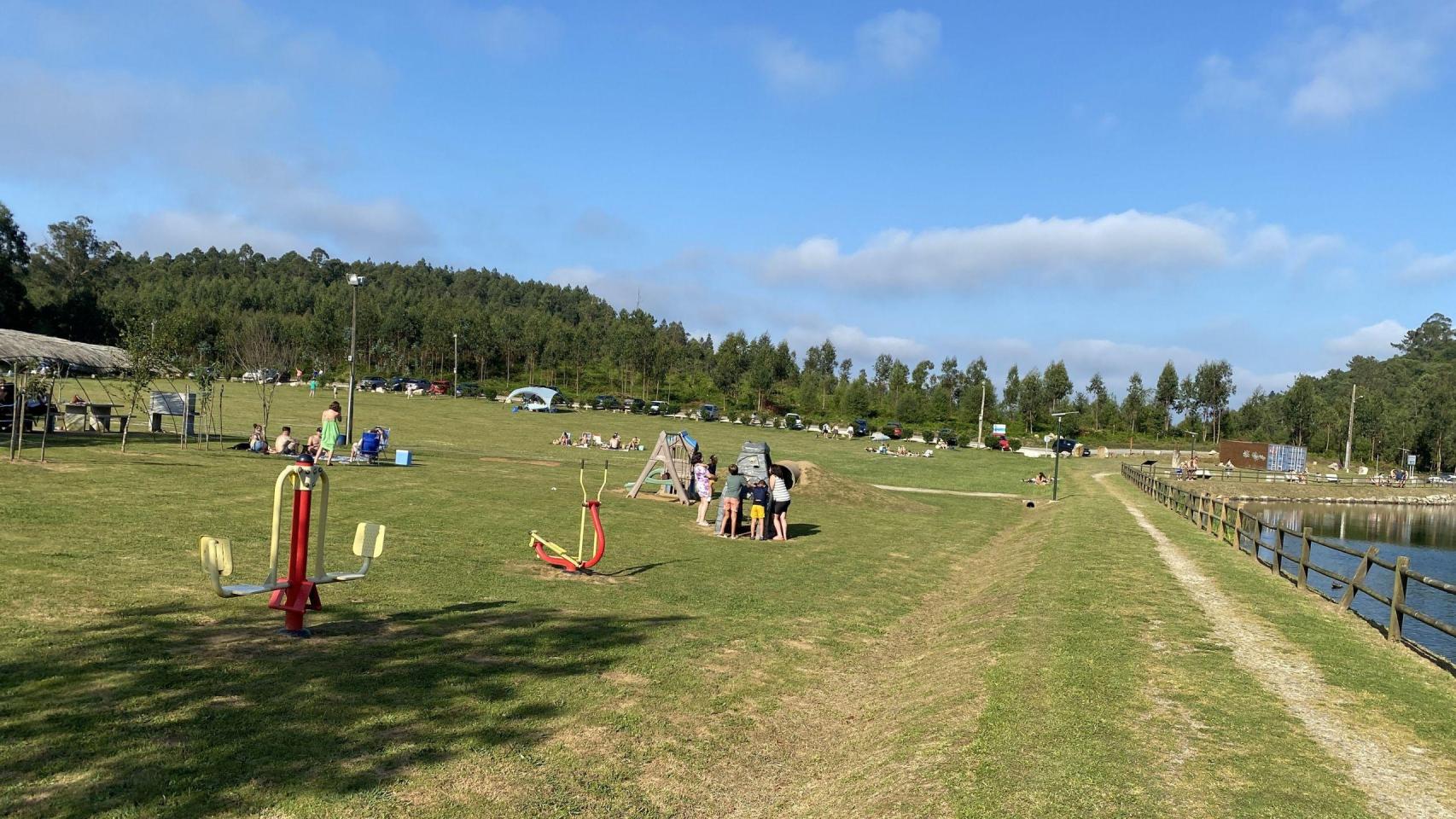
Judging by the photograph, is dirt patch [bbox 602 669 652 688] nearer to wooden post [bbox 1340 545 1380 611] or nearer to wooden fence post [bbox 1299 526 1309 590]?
wooden post [bbox 1340 545 1380 611]

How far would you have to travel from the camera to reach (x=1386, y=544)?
45188 mm

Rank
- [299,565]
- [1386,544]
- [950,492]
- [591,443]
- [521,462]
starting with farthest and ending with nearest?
[591,443], [1386,544], [950,492], [521,462], [299,565]

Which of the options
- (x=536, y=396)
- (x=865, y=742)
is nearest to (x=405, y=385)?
(x=536, y=396)

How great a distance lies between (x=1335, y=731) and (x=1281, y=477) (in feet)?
254

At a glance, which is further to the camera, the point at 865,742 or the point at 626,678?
the point at 626,678

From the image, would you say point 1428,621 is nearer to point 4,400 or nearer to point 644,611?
point 644,611

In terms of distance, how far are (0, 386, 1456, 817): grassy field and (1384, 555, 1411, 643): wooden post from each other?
0.34 meters

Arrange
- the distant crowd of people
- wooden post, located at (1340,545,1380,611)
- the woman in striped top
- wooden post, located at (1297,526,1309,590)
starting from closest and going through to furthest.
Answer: wooden post, located at (1340,545,1380,611) < wooden post, located at (1297,526,1309,590) < the woman in striped top < the distant crowd of people

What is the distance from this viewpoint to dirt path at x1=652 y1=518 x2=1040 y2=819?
6.44 m

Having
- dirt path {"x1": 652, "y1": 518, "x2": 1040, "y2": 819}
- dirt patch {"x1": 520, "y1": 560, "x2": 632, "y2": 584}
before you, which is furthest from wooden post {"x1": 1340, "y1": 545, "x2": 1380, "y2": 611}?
dirt patch {"x1": 520, "y1": 560, "x2": 632, "y2": 584}

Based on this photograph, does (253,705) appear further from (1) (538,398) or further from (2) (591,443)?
(1) (538,398)

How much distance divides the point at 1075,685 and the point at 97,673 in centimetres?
873

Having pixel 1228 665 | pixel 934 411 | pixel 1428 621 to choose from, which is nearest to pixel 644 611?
pixel 1228 665

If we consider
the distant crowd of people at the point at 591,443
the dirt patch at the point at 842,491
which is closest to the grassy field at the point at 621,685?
the dirt patch at the point at 842,491
